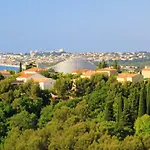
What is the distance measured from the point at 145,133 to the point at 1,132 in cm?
591

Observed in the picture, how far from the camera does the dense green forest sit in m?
16.5

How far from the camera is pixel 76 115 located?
19922mm

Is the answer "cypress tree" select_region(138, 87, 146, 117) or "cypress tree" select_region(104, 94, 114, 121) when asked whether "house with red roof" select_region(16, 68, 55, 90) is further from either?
"cypress tree" select_region(138, 87, 146, 117)

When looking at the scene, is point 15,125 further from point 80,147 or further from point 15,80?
point 15,80

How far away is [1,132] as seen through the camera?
64.5 feet

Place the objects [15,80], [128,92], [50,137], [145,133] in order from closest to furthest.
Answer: [50,137], [145,133], [128,92], [15,80]

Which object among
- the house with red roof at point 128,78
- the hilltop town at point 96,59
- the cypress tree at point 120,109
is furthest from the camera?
the hilltop town at point 96,59

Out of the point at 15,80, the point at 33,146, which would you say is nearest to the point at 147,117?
the point at 33,146

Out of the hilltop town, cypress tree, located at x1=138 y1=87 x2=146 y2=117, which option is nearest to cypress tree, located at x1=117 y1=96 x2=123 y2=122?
cypress tree, located at x1=138 y1=87 x2=146 y2=117

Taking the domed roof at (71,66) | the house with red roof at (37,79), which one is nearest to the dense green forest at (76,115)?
the house with red roof at (37,79)

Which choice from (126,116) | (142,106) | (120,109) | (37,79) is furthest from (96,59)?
(126,116)

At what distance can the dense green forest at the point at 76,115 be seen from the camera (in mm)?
16469

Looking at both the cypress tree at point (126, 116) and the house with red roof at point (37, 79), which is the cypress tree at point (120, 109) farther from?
the house with red roof at point (37, 79)

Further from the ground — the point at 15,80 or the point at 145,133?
the point at 15,80
